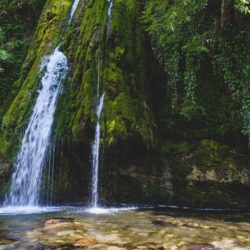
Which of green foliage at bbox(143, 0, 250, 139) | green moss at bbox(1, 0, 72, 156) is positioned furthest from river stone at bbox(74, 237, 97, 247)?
green moss at bbox(1, 0, 72, 156)

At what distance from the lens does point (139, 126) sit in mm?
7332

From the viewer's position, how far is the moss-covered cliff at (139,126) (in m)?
7.24

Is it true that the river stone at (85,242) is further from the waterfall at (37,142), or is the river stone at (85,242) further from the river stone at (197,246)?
the waterfall at (37,142)

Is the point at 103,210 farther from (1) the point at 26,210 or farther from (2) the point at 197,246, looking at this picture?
(2) the point at 197,246

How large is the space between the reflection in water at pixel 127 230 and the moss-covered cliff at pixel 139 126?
33.7 inches

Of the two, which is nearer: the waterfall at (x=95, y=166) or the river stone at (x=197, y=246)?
the river stone at (x=197, y=246)

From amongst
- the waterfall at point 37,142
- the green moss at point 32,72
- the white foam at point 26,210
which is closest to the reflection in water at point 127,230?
the white foam at point 26,210

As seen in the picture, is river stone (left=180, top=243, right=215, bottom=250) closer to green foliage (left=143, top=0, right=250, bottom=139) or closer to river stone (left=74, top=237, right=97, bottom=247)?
river stone (left=74, top=237, right=97, bottom=247)

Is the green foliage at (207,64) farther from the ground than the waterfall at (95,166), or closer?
farther from the ground

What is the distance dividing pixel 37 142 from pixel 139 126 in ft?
7.54

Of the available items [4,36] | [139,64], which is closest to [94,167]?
[139,64]

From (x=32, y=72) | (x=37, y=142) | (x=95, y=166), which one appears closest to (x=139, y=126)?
(x=95, y=166)

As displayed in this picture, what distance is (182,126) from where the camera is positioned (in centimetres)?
797

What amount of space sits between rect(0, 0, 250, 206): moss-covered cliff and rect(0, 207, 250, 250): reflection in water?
2.81 ft
